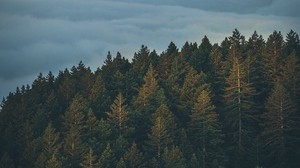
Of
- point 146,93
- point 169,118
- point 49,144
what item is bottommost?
point 49,144

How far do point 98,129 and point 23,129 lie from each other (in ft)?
42.7

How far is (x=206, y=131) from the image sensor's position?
74500 millimetres

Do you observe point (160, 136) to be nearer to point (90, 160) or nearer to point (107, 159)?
point (107, 159)

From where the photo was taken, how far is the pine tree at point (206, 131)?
2869 inches

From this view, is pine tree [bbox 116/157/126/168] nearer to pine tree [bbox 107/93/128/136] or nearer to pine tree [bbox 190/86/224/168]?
pine tree [bbox 107/93/128/136]

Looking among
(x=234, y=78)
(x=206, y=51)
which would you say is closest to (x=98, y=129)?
(x=234, y=78)

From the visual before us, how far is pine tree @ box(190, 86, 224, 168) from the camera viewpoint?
72.9 meters

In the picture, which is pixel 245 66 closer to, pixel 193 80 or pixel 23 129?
pixel 193 80

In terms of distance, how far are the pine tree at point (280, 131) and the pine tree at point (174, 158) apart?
14.5 meters

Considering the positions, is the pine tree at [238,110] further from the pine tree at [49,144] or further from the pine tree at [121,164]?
the pine tree at [49,144]

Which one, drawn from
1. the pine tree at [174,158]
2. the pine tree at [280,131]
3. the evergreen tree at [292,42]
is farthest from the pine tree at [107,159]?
the evergreen tree at [292,42]

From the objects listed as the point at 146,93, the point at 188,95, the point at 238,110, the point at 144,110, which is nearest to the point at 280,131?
the point at 238,110

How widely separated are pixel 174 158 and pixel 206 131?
421 inches

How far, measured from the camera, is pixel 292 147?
7362cm
